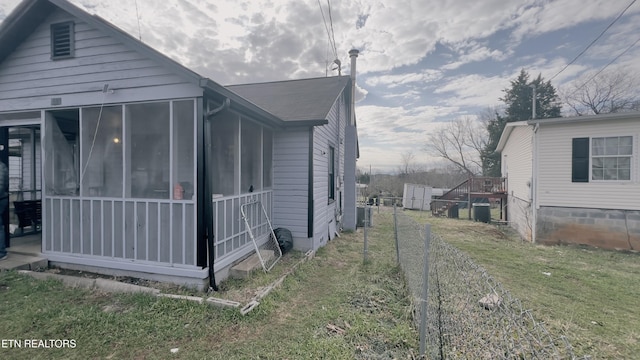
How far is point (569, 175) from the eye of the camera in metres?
7.93

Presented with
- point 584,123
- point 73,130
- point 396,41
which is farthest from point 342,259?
point 584,123

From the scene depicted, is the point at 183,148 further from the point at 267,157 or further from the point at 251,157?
the point at 267,157

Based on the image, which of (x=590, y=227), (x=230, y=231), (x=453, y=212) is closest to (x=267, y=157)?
(x=230, y=231)

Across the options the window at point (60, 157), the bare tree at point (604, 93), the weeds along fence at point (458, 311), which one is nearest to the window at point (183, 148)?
the window at point (60, 157)

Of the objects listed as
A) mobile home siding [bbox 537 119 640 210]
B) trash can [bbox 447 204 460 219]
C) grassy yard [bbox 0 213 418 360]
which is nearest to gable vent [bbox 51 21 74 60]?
grassy yard [bbox 0 213 418 360]

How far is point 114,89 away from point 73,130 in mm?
1479

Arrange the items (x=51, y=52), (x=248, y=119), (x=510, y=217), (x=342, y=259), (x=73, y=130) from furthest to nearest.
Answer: (x=510, y=217)
(x=342, y=259)
(x=248, y=119)
(x=73, y=130)
(x=51, y=52)

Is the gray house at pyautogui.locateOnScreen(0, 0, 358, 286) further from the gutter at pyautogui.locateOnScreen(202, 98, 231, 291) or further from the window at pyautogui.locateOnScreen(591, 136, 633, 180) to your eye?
the window at pyautogui.locateOnScreen(591, 136, 633, 180)

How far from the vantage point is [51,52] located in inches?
175

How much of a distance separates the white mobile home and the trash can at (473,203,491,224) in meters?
3.81

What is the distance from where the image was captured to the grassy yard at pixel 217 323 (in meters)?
2.70

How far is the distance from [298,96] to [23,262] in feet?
22.6

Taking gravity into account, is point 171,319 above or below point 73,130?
below

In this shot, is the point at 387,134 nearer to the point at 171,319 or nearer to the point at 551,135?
the point at 551,135
